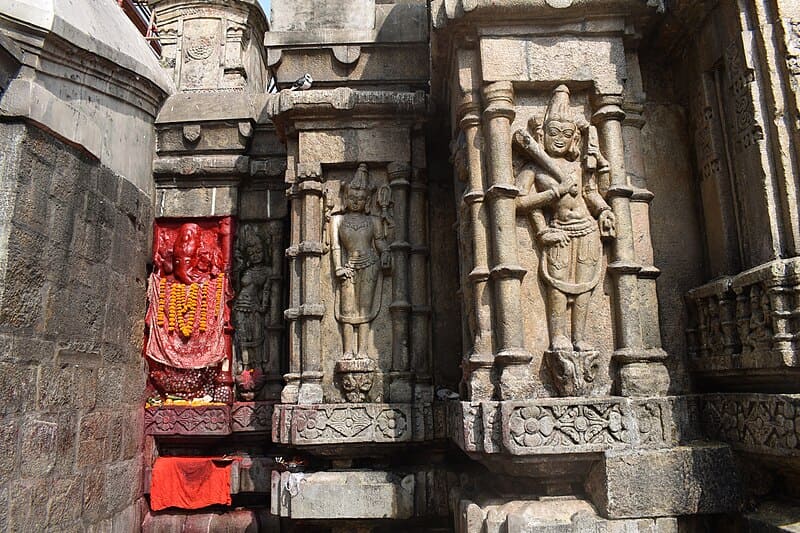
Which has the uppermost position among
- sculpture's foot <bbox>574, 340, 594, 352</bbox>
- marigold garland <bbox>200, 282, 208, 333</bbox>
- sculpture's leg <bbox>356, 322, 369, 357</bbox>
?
marigold garland <bbox>200, 282, 208, 333</bbox>

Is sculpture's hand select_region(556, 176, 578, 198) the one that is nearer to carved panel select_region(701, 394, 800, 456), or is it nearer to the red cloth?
carved panel select_region(701, 394, 800, 456)

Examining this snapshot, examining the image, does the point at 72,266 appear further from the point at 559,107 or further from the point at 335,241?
the point at 559,107

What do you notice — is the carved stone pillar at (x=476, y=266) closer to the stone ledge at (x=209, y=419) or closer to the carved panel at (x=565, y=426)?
the carved panel at (x=565, y=426)

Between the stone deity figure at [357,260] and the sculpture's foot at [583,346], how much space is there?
2025mm

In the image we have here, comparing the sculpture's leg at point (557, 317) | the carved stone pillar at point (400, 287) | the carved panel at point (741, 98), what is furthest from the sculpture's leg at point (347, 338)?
the carved panel at point (741, 98)

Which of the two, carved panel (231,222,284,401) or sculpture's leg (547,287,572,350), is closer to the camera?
sculpture's leg (547,287,572,350)

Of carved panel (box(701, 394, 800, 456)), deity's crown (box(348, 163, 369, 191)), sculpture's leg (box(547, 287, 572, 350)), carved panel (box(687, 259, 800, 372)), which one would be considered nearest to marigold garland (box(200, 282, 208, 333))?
deity's crown (box(348, 163, 369, 191))

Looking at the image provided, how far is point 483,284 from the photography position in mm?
4254

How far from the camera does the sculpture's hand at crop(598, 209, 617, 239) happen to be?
166 inches

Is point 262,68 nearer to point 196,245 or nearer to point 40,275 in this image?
point 196,245

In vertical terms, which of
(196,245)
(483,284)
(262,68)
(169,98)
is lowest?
(483,284)

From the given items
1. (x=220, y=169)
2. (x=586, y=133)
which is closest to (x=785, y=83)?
(x=586, y=133)

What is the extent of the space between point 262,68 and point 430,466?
1647 centimetres

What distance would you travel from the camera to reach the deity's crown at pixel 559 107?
438cm
